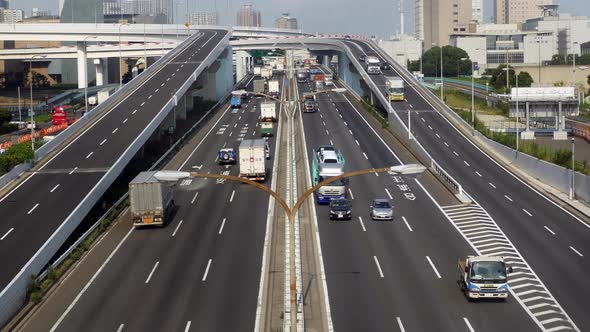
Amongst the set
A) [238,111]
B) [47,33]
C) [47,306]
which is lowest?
[47,306]

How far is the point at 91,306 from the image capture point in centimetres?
3412

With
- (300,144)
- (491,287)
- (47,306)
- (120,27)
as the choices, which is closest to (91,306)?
(47,306)

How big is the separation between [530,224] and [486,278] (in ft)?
55.7

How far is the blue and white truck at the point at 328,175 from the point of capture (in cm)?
5519

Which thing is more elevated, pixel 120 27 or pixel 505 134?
pixel 120 27

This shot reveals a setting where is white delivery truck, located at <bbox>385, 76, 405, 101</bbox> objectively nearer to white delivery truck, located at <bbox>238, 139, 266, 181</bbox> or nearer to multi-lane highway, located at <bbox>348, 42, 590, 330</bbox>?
multi-lane highway, located at <bbox>348, 42, 590, 330</bbox>

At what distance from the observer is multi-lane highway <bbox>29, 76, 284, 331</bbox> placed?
105 ft

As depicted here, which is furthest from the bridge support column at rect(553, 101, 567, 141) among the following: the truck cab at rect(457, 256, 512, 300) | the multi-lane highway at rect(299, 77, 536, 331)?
the truck cab at rect(457, 256, 512, 300)

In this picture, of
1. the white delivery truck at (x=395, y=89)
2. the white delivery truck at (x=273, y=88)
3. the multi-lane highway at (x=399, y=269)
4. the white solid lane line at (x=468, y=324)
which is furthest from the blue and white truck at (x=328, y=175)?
the white delivery truck at (x=273, y=88)

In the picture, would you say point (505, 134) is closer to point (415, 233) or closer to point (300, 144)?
point (300, 144)

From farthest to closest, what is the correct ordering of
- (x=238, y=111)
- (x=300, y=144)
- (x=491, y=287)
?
(x=238, y=111), (x=300, y=144), (x=491, y=287)

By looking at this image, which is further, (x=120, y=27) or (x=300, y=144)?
(x=120, y=27)

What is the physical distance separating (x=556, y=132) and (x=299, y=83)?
75744 millimetres

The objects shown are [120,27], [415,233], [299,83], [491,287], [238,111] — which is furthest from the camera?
[299,83]
